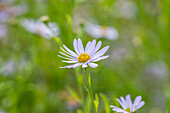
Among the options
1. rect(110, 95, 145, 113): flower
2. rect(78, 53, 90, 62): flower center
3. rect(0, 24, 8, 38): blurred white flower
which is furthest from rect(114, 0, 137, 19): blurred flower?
rect(110, 95, 145, 113): flower

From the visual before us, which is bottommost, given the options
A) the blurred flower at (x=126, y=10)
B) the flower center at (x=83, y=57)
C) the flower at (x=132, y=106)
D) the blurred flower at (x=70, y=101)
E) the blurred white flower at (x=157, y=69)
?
the flower at (x=132, y=106)

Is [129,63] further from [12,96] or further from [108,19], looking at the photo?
[12,96]

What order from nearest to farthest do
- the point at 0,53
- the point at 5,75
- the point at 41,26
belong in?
the point at 5,75 < the point at 41,26 < the point at 0,53

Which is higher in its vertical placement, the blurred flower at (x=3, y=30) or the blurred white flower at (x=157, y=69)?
the blurred flower at (x=3, y=30)

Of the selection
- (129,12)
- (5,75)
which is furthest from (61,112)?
(129,12)

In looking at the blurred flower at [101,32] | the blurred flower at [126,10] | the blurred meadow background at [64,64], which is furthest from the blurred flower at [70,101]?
the blurred flower at [126,10]

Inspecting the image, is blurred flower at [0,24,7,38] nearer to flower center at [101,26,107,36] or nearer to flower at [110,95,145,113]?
flower center at [101,26,107,36]

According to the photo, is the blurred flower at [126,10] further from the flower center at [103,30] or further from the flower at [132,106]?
the flower at [132,106]
